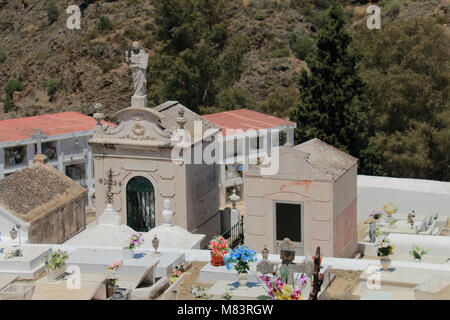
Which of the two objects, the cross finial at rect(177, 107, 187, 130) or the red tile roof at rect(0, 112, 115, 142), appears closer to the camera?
the cross finial at rect(177, 107, 187, 130)

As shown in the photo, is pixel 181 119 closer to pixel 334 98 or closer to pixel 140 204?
pixel 140 204

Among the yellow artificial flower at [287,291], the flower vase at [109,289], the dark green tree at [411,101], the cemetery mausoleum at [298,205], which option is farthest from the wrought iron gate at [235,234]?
the dark green tree at [411,101]

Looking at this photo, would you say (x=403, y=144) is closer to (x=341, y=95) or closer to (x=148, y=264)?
(x=341, y=95)

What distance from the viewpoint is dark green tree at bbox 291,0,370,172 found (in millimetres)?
39875

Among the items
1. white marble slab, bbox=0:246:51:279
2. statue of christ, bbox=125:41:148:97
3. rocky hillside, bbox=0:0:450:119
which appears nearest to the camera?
white marble slab, bbox=0:246:51:279

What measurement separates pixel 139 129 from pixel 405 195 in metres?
13.0

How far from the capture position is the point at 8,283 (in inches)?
625

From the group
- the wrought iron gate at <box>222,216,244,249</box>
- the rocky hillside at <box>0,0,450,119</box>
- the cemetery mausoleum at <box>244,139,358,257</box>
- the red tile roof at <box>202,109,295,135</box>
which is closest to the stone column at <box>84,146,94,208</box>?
the red tile roof at <box>202,109,295,135</box>

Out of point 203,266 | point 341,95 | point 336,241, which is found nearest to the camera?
point 203,266

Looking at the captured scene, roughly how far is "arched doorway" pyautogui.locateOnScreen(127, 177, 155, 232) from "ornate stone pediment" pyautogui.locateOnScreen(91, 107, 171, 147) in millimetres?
1343

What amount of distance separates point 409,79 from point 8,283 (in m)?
29.8

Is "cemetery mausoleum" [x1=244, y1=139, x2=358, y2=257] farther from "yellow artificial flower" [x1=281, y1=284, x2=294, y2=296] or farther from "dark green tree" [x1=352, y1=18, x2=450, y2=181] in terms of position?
"dark green tree" [x1=352, y1=18, x2=450, y2=181]

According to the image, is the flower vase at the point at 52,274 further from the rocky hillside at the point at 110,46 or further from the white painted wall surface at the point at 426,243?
the rocky hillside at the point at 110,46
